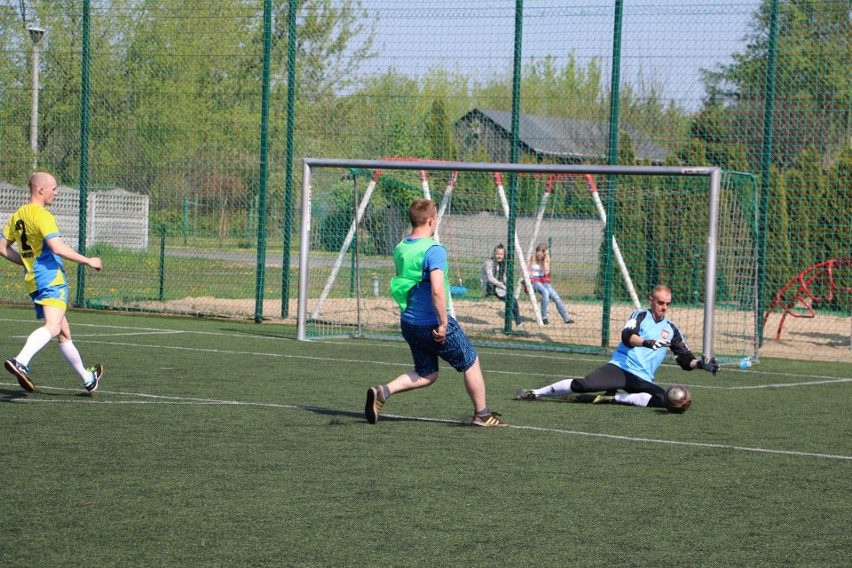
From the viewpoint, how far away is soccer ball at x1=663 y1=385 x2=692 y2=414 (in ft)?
30.7

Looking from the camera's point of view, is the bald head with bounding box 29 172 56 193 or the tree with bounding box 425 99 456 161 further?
the tree with bounding box 425 99 456 161

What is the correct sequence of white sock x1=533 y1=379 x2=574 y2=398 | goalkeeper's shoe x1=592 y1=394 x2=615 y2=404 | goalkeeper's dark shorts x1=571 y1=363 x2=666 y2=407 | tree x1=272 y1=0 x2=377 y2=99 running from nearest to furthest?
goalkeeper's dark shorts x1=571 y1=363 x2=666 y2=407, white sock x1=533 y1=379 x2=574 y2=398, goalkeeper's shoe x1=592 y1=394 x2=615 y2=404, tree x1=272 y1=0 x2=377 y2=99

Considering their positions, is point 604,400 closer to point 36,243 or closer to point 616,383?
point 616,383

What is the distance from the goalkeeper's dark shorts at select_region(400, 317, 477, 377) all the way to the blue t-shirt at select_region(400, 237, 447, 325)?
5 cm

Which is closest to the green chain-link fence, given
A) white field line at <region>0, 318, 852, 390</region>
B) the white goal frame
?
the white goal frame

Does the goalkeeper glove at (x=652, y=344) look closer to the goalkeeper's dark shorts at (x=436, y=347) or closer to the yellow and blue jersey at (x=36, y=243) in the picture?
the goalkeeper's dark shorts at (x=436, y=347)

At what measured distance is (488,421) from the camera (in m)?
8.34

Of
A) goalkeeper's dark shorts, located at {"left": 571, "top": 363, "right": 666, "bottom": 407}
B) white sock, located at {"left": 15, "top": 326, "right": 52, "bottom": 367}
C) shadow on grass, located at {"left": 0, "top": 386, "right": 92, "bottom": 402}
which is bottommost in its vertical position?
shadow on grass, located at {"left": 0, "top": 386, "right": 92, "bottom": 402}

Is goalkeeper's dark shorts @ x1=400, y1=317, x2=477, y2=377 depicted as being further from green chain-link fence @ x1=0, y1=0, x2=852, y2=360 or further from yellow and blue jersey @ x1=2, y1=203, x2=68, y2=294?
green chain-link fence @ x1=0, y1=0, x2=852, y2=360

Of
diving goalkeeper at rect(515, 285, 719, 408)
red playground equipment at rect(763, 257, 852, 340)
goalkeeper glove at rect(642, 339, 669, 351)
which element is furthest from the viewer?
red playground equipment at rect(763, 257, 852, 340)

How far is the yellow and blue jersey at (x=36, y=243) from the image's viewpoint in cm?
884

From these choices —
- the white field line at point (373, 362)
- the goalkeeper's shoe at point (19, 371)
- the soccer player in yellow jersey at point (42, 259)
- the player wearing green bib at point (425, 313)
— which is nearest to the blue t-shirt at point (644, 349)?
the white field line at point (373, 362)

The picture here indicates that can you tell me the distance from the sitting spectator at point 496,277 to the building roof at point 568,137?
1607 millimetres

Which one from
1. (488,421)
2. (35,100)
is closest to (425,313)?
(488,421)
